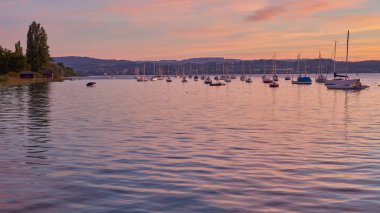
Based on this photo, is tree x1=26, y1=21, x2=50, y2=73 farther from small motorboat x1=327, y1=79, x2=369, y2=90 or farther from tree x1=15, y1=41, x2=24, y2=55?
small motorboat x1=327, y1=79, x2=369, y2=90

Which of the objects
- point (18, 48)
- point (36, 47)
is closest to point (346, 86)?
point (36, 47)

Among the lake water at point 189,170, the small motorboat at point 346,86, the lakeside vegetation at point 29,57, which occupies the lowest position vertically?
the small motorboat at point 346,86

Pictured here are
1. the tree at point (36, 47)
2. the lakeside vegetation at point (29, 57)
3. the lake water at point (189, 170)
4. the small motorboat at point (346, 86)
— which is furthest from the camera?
the tree at point (36, 47)

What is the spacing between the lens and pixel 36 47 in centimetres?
18750

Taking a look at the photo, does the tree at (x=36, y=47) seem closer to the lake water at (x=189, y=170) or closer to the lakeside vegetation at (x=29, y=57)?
the lakeside vegetation at (x=29, y=57)

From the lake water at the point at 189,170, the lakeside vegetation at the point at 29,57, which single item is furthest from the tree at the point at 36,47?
the lake water at the point at 189,170

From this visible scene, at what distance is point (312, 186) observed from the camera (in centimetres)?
1706

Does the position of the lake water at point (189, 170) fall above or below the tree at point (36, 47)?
below

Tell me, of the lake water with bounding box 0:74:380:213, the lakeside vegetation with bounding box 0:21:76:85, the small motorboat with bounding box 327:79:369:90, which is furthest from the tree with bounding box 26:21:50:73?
the lake water with bounding box 0:74:380:213

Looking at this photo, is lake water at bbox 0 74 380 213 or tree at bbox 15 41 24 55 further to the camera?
tree at bbox 15 41 24 55

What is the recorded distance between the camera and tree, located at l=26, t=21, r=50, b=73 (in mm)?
186625

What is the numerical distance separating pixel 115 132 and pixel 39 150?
9366 millimetres

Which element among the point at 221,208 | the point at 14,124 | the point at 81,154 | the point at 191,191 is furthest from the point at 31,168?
the point at 14,124

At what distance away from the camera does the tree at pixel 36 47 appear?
18662cm
